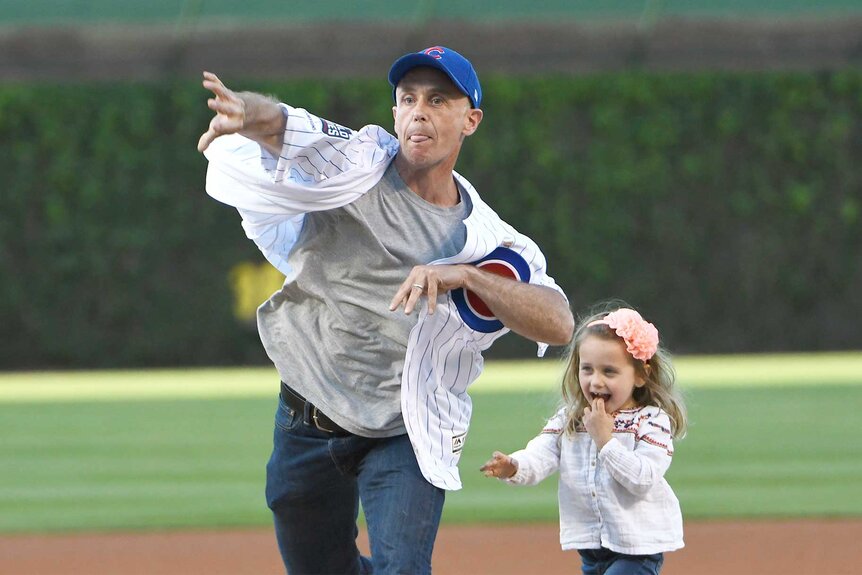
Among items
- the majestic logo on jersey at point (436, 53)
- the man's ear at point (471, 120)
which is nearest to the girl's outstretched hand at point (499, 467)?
the man's ear at point (471, 120)

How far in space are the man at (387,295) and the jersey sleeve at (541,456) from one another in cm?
22

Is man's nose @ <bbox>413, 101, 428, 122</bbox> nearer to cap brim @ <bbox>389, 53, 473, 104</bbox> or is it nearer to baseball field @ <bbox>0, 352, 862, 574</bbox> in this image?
cap brim @ <bbox>389, 53, 473, 104</bbox>

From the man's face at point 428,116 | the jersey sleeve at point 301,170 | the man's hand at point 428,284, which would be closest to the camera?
the man's hand at point 428,284

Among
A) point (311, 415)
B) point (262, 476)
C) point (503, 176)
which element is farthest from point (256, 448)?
point (503, 176)

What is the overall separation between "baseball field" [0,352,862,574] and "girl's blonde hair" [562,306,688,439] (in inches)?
13.5

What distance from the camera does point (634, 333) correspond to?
15.9ft

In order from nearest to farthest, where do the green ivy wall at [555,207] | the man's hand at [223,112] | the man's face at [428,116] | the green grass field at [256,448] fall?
the man's hand at [223,112] < the man's face at [428,116] < the green grass field at [256,448] < the green ivy wall at [555,207]

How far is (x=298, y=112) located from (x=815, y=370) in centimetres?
1320

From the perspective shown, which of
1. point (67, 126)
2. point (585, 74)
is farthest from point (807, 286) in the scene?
point (67, 126)

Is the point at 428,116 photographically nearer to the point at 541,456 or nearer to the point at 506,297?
the point at 506,297

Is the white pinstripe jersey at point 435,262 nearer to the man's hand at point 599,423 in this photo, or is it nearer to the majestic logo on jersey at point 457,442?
the majestic logo on jersey at point 457,442

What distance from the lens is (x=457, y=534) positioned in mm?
8125

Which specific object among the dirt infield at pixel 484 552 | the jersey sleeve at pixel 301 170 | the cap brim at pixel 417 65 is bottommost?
the dirt infield at pixel 484 552

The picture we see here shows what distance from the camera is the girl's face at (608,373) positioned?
4.85 m
